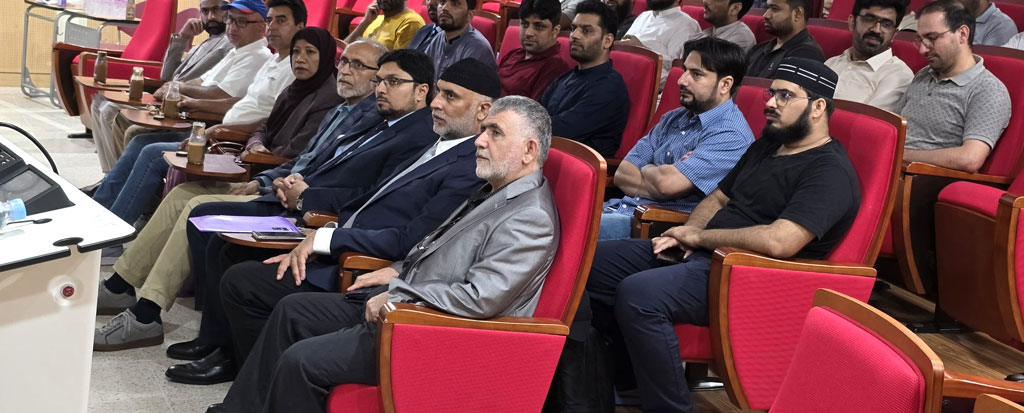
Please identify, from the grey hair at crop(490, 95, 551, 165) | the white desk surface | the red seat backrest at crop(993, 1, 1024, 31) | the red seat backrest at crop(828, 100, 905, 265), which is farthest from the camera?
the red seat backrest at crop(993, 1, 1024, 31)

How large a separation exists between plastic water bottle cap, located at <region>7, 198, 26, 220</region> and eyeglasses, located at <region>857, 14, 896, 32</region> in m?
2.66

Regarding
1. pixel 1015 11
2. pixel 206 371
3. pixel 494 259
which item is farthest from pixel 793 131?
pixel 1015 11

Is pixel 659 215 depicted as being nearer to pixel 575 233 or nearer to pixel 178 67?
pixel 575 233

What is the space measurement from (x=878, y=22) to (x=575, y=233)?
1.92 meters

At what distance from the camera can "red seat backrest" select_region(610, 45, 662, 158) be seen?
11.3 feet

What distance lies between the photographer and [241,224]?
2658 mm

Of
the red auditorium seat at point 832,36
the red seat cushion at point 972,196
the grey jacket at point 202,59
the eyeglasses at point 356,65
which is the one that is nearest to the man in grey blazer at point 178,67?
the grey jacket at point 202,59

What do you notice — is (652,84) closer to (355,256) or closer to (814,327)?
(355,256)

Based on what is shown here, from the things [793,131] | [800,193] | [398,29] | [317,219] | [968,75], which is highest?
[968,75]

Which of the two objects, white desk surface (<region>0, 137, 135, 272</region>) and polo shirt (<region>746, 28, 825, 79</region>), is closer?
white desk surface (<region>0, 137, 135, 272</region>)

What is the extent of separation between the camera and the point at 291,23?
13.7 ft

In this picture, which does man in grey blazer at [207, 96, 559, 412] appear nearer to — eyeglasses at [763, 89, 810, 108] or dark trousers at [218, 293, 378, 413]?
dark trousers at [218, 293, 378, 413]

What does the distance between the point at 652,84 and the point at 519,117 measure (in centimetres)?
131

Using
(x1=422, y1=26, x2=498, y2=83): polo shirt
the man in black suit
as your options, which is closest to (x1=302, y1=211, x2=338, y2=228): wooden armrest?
the man in black suit
